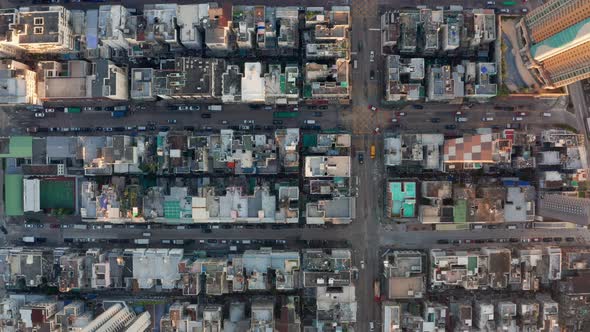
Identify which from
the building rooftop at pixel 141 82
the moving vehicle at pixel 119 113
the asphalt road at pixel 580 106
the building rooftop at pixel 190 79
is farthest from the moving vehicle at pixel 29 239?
the asphalt road at pixel 580 106

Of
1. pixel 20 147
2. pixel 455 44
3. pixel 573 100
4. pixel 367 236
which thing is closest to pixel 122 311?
pixel 20 147

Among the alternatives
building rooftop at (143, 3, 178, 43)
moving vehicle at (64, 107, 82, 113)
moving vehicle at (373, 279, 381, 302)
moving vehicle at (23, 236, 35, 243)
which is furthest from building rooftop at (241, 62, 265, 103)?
moving vehicle at (23, 236, 35, 243)

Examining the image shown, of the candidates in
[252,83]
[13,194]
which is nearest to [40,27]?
[13,194]

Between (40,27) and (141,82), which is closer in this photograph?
(40,27)

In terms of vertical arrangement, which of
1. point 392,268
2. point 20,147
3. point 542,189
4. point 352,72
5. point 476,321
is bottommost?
point 476,321

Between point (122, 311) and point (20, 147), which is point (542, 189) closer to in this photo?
point (122, 311)

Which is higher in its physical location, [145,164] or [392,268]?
[145,164]

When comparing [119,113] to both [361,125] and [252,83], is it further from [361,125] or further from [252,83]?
[361,125]

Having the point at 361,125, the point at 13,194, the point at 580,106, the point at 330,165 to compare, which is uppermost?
the point at 580,106
